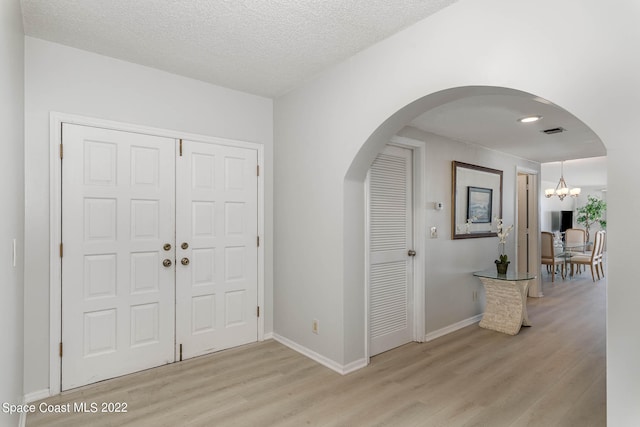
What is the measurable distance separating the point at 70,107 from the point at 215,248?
1635 mm

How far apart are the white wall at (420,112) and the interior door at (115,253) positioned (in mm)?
1158

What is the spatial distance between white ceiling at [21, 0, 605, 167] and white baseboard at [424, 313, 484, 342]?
2.37 metres

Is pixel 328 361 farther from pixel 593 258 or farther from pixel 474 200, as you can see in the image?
Answer: pixel 593 258

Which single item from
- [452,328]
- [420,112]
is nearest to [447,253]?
[452,328]

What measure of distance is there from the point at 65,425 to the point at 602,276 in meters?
10.2

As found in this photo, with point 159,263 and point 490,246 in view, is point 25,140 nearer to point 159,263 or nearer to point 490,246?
point 159,263

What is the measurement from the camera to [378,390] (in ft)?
8.51

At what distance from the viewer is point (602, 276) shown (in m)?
8.05

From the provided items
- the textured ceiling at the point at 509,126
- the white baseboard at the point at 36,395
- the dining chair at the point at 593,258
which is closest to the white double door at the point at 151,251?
the white baseboard at the point at 36,395

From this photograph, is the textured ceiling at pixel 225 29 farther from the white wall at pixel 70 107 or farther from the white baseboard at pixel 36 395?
the white baseboard at pixel 36 395

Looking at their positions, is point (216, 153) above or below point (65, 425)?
above

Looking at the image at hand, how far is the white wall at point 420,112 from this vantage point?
143 cm

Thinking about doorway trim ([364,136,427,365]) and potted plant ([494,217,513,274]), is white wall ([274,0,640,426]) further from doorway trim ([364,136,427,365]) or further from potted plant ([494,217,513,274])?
potted plant ([494,217,513,274])

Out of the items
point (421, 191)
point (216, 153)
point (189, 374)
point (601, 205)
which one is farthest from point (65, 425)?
point (601, 205)
